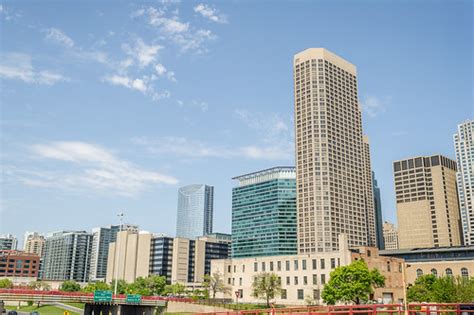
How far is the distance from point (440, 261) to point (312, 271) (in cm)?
5526

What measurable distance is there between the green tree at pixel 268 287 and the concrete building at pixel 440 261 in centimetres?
4659

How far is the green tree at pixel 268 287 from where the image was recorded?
392 feet

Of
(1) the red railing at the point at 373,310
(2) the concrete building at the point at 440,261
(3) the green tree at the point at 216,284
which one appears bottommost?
(1) the red railing at the point at 373,310

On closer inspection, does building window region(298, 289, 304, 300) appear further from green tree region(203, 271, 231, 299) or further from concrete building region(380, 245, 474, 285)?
concrete building region(380, 245, 474, 285)

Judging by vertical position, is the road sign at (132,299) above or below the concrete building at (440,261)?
below

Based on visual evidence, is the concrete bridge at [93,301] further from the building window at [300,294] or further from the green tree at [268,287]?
the building window at [300,294]

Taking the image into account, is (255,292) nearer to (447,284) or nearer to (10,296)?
(447,284)

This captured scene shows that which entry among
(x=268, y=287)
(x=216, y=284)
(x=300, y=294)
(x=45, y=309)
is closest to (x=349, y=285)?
(x=268, y=287)

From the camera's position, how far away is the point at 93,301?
9612 cm

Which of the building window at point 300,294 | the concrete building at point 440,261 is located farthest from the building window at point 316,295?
the concrete building at point 440,261

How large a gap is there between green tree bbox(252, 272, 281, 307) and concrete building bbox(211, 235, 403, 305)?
2.67 meters

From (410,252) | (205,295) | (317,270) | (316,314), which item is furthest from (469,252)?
(316,314)

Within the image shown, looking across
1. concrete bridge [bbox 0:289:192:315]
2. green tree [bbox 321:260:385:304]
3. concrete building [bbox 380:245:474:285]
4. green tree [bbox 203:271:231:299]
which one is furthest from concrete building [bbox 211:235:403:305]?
concrete building [bbox 380:245:474:285]

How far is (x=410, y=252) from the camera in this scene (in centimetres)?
16112
